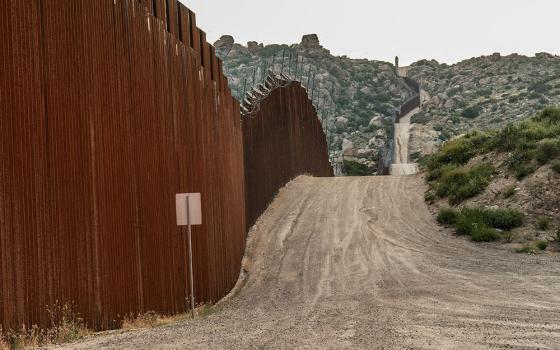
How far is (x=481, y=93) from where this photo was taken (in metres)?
95.0

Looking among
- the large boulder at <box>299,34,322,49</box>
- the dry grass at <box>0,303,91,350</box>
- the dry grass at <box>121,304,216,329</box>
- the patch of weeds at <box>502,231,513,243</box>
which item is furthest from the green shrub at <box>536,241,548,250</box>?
the large boulder at <box>299,34,322,49</box>

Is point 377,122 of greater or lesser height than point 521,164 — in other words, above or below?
above

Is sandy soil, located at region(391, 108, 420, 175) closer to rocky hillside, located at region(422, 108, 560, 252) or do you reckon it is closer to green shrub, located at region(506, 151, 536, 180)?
rocky hillside, located at region(422, 108, 560, 252)

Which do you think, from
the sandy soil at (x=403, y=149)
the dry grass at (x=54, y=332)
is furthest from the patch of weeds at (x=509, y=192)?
the sandy soil at (x=403, y=149)

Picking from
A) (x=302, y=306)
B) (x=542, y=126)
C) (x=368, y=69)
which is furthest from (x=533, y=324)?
(x=368, y=69)

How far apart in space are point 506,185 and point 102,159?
18.7 metres

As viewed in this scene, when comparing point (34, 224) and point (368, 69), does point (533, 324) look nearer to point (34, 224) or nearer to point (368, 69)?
point (34, 224)

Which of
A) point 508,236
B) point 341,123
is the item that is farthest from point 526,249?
point 341,123

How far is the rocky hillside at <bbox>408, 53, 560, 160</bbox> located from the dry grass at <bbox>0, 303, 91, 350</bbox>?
200 ft

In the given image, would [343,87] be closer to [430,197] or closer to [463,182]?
[430,197]

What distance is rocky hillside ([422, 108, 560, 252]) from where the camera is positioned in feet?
70.6

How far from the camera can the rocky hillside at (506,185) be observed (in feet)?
70.6

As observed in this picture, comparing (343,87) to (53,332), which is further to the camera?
(343,87)

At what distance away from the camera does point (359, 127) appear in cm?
8750
